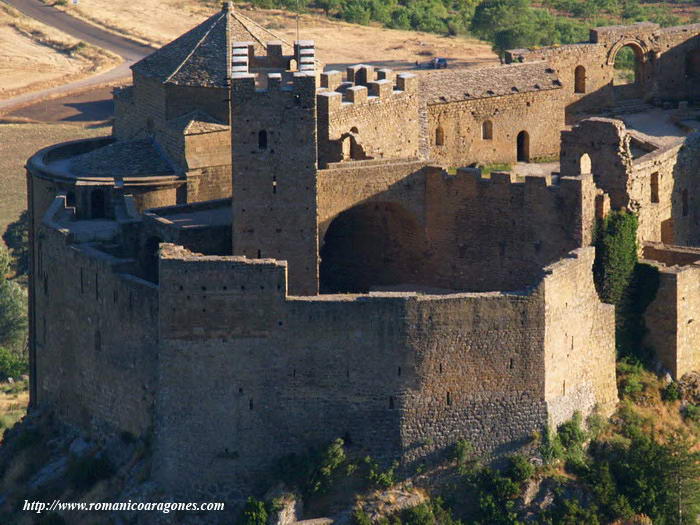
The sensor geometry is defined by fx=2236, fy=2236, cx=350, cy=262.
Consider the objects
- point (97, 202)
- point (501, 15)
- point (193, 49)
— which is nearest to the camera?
point (97, 202)

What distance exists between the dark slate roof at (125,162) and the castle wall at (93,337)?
2756 millimetres

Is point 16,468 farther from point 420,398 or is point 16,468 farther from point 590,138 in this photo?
point 590,138

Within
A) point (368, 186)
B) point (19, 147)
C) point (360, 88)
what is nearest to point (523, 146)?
point (360, 88)

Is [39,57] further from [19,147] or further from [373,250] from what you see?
[373,250]

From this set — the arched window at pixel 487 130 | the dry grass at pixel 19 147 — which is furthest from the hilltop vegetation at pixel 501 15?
the arched window at pixel 487 130

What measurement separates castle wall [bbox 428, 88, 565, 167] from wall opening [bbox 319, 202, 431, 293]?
592 centimetres

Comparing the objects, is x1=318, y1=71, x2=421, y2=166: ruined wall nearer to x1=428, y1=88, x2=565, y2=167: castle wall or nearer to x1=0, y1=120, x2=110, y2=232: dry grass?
x1=428, y1=88, x2=565, y2=167: castle wall

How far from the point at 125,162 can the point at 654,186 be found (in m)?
14.4

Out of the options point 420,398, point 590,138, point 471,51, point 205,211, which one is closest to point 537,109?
point 590,138

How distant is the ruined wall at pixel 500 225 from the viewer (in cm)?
5575

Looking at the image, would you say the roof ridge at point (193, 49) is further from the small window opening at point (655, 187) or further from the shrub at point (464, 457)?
the shrub at point (464, 457)

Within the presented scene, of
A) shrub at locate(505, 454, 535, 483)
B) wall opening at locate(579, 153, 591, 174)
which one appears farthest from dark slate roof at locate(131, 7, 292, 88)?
shrub at locate(505, 454, 535, 483)

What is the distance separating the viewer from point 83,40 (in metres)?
113

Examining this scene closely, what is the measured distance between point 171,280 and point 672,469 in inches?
496
